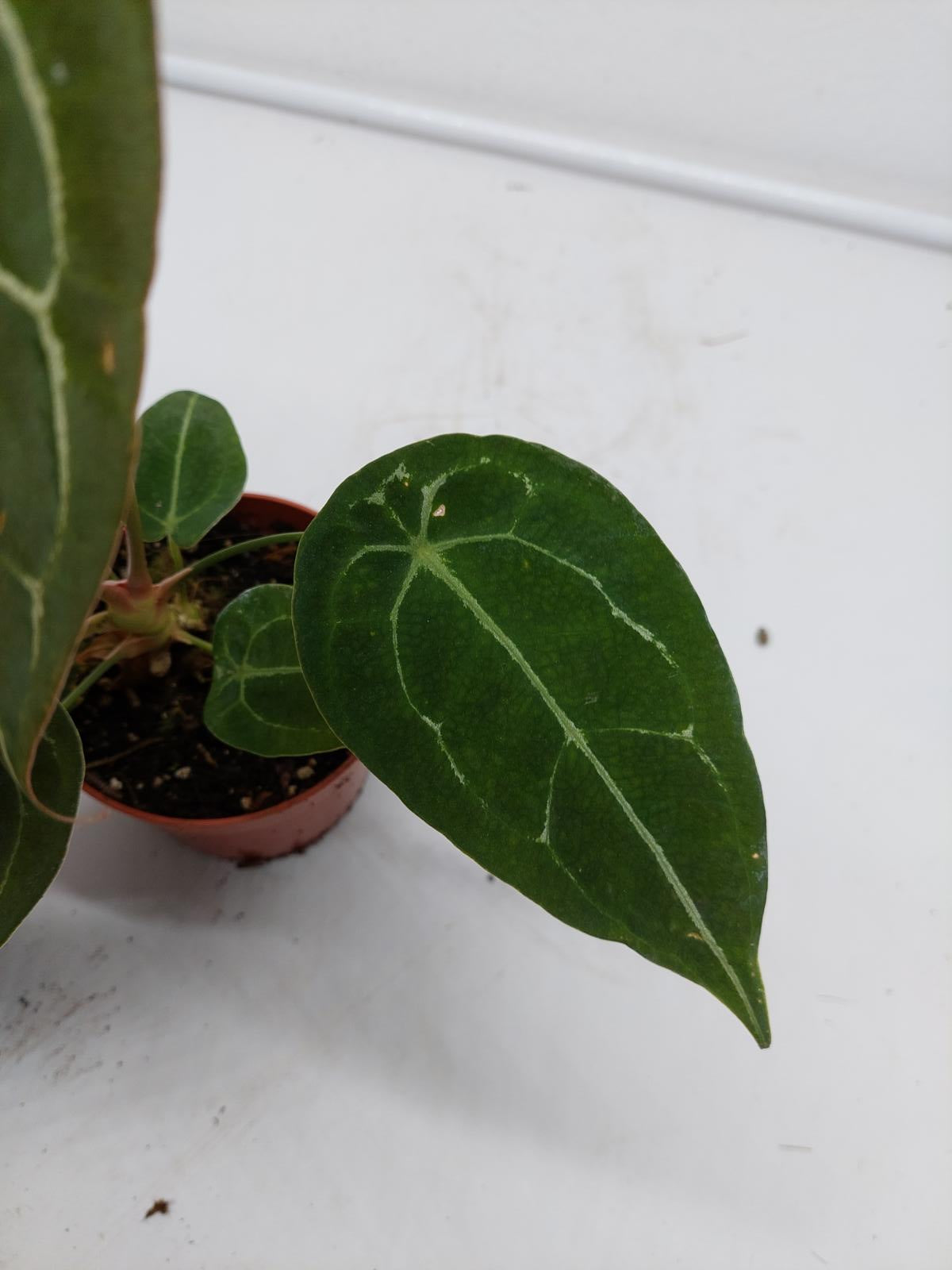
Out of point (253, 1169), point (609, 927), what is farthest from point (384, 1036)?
point (609, 927)

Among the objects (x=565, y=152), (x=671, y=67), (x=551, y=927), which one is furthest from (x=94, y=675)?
(x=671, y=67)

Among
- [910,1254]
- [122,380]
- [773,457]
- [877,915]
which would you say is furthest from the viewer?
[773,457]

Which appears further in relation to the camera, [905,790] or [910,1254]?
[905,790]

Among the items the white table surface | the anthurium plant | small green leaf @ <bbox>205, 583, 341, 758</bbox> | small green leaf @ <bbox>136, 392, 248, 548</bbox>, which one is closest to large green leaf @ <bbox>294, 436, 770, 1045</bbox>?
the anthurium plant

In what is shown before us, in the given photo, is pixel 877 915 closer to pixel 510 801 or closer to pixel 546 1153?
pixel 546 1153

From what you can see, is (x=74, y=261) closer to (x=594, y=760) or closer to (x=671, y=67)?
(x=594, y=760)

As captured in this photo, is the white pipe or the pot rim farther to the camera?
the white pipe

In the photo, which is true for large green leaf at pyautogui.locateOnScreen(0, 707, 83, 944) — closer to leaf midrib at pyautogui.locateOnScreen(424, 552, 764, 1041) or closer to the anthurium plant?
the anthurium plant

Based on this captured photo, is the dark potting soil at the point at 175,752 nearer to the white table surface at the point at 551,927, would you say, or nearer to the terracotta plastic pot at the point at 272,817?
the terracotta plastic pot at the point at 272,817

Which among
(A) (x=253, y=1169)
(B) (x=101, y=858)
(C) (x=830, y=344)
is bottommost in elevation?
(A) (x=253, y=1169)
